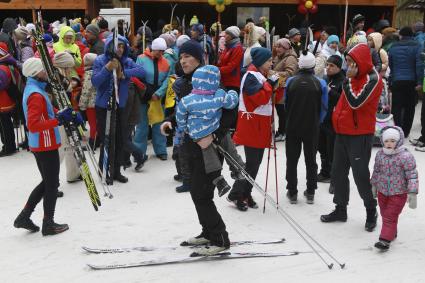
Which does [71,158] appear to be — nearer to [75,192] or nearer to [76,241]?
[75,192]

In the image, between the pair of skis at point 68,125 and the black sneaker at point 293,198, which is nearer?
the pair of skis at point 68,125

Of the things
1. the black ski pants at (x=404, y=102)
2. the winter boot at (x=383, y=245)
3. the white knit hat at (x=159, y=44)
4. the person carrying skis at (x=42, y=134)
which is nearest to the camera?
the winter boot at (x=383, y=245)

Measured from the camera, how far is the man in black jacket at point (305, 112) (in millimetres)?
5230

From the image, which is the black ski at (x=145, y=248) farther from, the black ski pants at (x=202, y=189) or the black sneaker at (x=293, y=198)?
the black sneaker at (x=293, y=198)

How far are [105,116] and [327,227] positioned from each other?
3087 mm

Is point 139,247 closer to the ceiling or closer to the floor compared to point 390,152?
closer to the floor

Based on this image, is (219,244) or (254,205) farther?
(254,205)

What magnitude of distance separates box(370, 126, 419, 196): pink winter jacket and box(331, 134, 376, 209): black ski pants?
34cm

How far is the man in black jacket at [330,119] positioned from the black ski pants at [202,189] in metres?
2.12

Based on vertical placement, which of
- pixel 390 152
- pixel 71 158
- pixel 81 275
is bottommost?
pixel 81 275

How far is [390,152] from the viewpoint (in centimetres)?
421

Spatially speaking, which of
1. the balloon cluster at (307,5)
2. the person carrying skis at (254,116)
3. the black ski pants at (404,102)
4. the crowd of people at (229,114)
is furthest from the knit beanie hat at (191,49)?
the balloon cluster at (307,5)

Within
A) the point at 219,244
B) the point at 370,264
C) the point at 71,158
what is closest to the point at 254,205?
the point at 219,244

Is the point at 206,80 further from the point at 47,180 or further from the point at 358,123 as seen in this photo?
the point at 47,180
